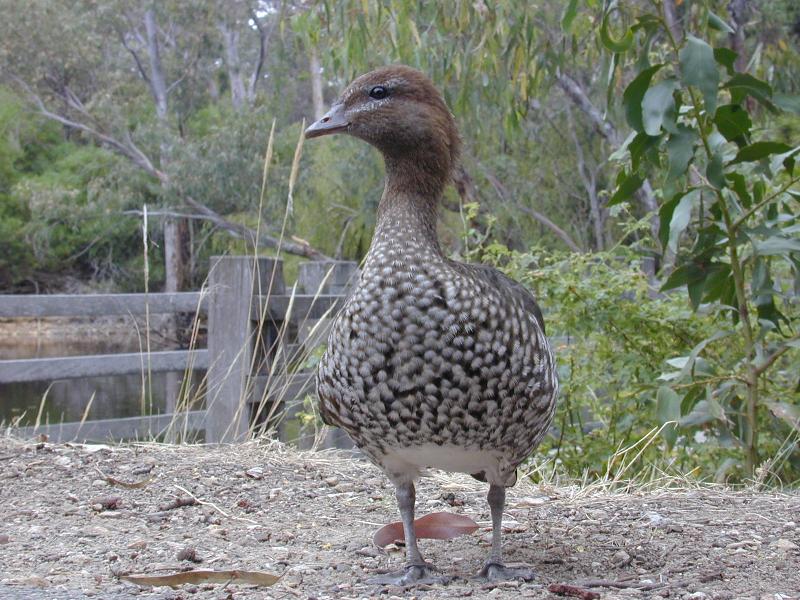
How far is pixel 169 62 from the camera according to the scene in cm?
3341

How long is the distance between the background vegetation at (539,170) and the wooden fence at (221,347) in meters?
0.94

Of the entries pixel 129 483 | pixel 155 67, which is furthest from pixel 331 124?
pixel 155 67

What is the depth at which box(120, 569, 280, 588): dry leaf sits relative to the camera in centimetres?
290

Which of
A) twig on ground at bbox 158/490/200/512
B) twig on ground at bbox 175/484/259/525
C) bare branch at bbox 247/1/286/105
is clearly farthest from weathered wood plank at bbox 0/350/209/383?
bare branch at bbox 247/1/286/105

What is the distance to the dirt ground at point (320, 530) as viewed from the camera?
296 cm

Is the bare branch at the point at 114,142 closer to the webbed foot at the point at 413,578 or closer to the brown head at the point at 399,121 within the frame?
the brown head at the point at 399,121

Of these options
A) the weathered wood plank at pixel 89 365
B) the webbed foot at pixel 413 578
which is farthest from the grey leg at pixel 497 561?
the weathered wood plank at pixel 89 365

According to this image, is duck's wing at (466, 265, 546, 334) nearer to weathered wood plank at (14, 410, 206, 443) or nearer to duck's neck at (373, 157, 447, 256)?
duck's neck at (373, 157, 447, 256)

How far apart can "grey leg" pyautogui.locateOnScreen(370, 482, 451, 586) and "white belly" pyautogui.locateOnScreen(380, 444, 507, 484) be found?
0.06 m

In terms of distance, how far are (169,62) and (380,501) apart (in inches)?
1240

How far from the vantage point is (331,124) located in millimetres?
3357

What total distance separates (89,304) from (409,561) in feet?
13.0

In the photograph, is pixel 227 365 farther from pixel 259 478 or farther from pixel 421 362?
pixel 421 362

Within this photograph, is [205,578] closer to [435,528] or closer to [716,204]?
[435,528]
